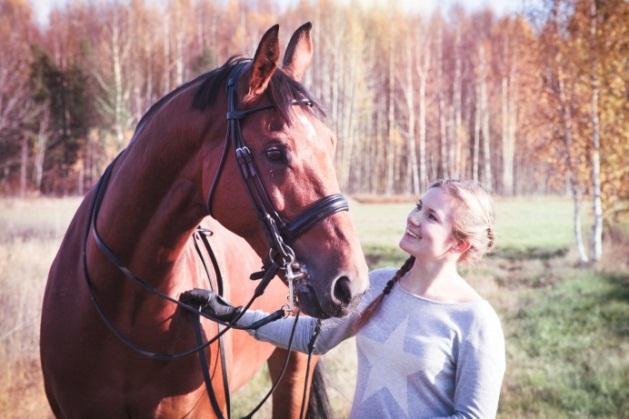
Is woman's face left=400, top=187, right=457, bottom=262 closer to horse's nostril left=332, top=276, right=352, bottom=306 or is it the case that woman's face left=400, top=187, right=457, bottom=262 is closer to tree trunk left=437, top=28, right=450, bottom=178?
horse's nostril left=332, top=276, right=352, bottom=306

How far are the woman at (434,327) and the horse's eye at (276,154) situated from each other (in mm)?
466

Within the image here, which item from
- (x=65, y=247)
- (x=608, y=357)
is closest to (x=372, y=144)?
(x=608, y=357)

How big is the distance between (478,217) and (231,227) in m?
0.85

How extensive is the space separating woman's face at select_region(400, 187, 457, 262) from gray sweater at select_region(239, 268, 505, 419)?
152 millimetres

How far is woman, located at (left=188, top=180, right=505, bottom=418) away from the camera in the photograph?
1.79m

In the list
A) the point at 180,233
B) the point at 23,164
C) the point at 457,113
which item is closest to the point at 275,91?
the point at 180,233

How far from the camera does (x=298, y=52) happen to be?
2.35 meters

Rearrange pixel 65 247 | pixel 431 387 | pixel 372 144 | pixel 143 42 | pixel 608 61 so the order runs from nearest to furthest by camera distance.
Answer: pixel 431 387 → pixel 65 247 → pixel 608 61 → pixel 143 42 → pixel 372 144

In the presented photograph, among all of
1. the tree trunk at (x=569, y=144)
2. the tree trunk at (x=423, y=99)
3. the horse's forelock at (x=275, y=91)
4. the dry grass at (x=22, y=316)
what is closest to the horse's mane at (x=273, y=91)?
the horse's forelock at (x=275, y=91)

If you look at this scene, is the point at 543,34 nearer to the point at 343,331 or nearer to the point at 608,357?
the point at 608,357

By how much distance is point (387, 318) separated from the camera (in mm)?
1955

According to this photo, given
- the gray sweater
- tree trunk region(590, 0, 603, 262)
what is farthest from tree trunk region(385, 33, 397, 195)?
the gray sweater

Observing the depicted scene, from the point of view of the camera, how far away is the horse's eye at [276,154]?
6.40 feet

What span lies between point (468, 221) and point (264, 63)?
0.85 metres
